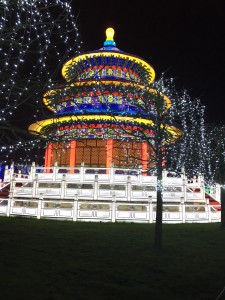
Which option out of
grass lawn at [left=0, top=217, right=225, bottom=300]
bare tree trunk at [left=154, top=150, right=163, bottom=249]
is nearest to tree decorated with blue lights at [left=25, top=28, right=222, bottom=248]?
bare tree trunk at [left=154, top=150, right=163, bottom=249]

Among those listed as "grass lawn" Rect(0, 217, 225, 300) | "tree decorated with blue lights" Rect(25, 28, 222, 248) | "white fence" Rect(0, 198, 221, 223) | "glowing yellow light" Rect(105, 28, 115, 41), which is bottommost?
"grass lawn" Rect(0, 217, 225, 300)

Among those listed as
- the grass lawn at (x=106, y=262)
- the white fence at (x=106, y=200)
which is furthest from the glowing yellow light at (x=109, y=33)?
the grass lawn at (x=106, y=262)

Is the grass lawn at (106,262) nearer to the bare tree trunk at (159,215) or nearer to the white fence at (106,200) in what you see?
the bare tree trunk at (159,215)

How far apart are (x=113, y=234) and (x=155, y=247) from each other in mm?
1961

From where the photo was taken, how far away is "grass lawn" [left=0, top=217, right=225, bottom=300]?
20.1ft

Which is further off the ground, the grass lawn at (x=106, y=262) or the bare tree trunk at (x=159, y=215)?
the bare tree trunk at (x=159, y=215)

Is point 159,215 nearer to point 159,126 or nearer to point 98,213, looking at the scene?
point 159,126

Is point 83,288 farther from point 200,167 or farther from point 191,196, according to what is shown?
point 191,196

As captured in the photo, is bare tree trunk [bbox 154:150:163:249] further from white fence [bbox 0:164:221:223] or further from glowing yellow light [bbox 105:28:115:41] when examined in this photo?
glowing yellow light [bbox 105:28:115:41]

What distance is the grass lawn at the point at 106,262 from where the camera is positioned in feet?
20.1

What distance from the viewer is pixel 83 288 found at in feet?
20.4

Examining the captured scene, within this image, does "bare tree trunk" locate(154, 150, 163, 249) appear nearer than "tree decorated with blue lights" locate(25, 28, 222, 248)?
Yes

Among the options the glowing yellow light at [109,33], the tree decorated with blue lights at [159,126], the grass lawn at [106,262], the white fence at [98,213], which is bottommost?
the grass lawn at [106,262]

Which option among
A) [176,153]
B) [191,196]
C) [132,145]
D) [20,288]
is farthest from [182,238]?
[132,145]
